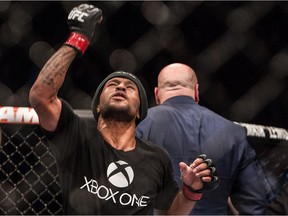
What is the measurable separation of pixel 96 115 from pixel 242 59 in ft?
9.18

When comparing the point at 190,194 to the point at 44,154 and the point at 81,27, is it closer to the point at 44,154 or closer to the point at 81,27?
the point at 81,27

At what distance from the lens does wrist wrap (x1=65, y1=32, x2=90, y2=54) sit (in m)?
1.34

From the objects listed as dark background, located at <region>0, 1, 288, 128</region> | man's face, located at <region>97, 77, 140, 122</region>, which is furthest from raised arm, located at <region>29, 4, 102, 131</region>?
dark background, located at <region>0, 1, 288, 128</region>

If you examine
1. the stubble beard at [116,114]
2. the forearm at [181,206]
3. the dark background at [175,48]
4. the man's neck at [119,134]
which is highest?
the stubble beard at [116,114]

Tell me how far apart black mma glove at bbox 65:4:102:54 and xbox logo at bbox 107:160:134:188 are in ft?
1.03

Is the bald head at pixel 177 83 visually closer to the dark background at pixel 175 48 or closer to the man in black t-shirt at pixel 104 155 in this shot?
the man in black t-shirt at pixel 104 155

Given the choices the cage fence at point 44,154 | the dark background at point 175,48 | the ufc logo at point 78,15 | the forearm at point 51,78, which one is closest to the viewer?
the forearm at point 51,78

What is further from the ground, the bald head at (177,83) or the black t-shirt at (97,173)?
the bald head at (177,83)

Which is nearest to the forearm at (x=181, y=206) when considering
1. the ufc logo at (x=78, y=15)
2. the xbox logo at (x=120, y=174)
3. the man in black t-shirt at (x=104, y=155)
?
the man in black t-shirt at (x=104, y=155)

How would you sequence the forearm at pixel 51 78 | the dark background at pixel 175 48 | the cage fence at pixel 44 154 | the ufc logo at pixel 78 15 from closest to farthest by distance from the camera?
the forearm at pixel 51 78, the ufc logo at pixel 78 15, the cage fence at pixel 44 154, the dark background at pixel 175 48

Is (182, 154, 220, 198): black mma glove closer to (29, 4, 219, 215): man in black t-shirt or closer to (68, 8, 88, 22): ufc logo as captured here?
(29, 4, 219, 215): man in black t-shirt

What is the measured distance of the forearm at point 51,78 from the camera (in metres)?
1.26

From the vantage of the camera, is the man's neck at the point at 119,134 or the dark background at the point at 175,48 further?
the dark background at the point at 175,48

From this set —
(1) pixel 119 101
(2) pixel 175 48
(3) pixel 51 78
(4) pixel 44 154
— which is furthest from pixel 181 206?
(2) pixel 175 48
